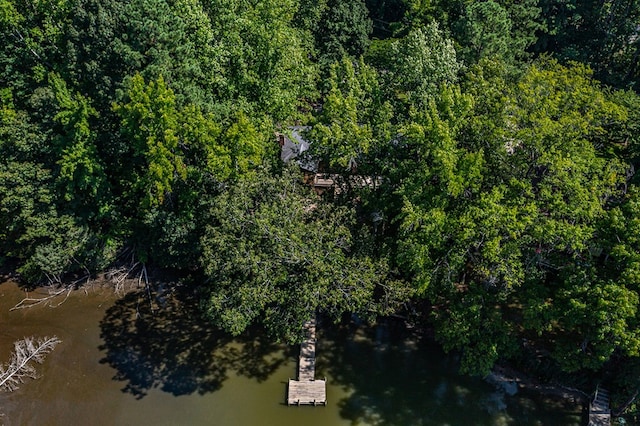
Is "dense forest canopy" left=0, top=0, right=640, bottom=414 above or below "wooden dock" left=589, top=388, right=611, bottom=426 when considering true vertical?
above

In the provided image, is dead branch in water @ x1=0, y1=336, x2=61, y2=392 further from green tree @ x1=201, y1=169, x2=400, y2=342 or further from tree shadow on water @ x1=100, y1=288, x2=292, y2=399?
green tree @ x1=201, y1=169, x2=400, y2=342

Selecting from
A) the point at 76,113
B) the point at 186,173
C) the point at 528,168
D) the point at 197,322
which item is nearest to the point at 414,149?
the point at 528,168

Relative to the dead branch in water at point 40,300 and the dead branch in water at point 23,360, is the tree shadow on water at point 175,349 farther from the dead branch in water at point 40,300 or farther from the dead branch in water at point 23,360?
the dead branch in water at point 40,300

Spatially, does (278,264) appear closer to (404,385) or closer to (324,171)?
(324,171)

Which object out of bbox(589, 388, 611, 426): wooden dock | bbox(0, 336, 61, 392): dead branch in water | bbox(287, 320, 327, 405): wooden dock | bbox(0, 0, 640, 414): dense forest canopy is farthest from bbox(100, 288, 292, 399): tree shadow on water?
bbox(589, 388, 611, 426): wooden dock

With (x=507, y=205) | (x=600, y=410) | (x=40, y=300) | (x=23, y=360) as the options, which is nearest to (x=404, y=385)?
(x=600, y=410)

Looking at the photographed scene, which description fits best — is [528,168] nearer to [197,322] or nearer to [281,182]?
[281,182]
